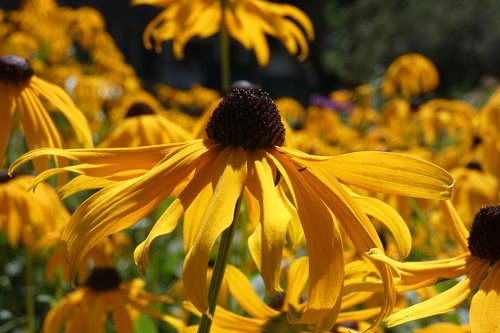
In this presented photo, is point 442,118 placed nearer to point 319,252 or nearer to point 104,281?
point 104,281

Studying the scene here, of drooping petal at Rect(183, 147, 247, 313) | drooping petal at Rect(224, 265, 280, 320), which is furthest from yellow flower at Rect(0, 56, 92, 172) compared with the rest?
drooping petal at Rect(183, 147, 247, 313)

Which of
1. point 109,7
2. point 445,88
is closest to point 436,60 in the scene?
point 445,88

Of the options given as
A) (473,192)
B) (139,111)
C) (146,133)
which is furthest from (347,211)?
(473,192)

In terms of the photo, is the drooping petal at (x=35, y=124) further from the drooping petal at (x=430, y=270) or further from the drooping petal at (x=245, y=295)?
the drooping petal at (x=430, y=270)

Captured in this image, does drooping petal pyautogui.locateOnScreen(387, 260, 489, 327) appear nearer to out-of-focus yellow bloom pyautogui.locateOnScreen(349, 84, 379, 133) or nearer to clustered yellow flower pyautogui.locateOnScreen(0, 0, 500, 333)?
clustered yellow flower pyautogui.locateOnScreen(0, 0, 500, 333)

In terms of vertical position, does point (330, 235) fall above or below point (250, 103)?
below

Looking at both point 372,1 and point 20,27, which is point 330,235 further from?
point 372,1
